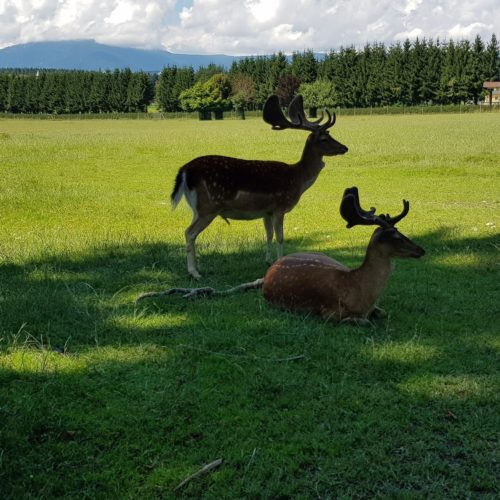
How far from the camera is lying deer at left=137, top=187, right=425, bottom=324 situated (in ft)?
20.7

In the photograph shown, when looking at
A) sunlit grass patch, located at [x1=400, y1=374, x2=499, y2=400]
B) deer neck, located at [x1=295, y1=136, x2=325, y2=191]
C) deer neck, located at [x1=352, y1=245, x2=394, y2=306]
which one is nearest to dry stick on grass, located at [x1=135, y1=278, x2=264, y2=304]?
deer neck, located at [x1=352, y1=245, x2=394, y2=306]

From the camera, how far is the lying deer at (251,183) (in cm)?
820

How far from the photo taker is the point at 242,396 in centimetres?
480

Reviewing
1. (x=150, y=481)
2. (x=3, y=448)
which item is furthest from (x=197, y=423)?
(x=3, y=448)

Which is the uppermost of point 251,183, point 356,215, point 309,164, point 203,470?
point 309,164

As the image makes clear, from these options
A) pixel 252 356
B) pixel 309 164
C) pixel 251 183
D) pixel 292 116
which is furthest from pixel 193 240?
pixel 252 356

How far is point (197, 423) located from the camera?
14.6 feet

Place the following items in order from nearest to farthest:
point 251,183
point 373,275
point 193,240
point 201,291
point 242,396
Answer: point 242,396, point 373,275, point 201,291, point 193,240, point 251,183

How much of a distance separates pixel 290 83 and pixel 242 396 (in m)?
99.2

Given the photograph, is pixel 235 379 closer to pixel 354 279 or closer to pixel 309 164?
pixel 354 279

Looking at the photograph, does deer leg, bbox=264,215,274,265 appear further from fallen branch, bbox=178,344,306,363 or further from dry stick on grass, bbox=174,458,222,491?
dry stick on grass, bbox=174,458,222,491

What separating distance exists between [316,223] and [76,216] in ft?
16.6

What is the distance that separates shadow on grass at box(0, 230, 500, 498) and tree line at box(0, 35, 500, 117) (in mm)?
90436

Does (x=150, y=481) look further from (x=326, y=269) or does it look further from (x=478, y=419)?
(x=326, y=269)
